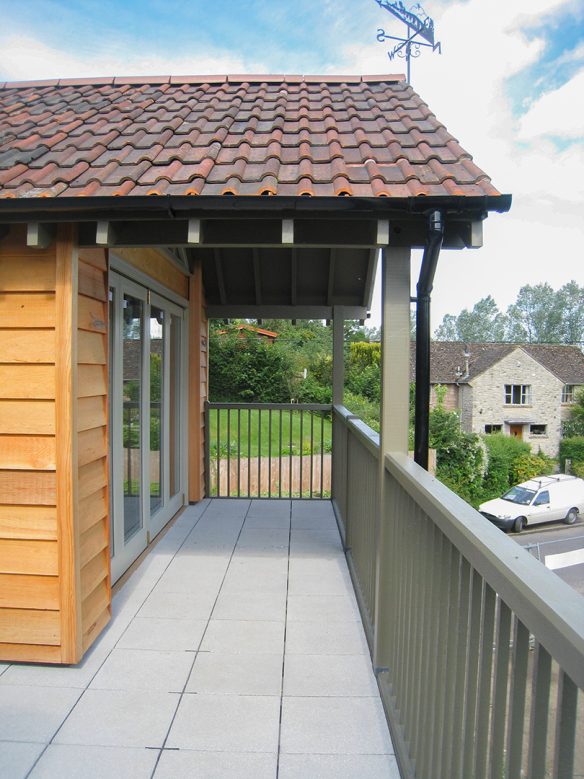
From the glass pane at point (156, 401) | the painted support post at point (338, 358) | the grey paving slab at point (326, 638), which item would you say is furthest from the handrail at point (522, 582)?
the painted support post at point (338, 358)

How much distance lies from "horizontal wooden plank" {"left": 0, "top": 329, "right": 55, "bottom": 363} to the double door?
2.46 feet

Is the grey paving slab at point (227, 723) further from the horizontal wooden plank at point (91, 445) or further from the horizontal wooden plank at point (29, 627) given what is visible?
the horizontal wooden plank at point (91, 445)

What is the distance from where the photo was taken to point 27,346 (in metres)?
2.47

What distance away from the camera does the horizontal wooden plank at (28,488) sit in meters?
2.48

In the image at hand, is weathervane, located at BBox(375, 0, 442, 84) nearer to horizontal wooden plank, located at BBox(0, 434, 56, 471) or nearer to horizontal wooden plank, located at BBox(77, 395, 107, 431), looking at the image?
horizontal wooden plank, located at BBox(77, 395, 107, 431)

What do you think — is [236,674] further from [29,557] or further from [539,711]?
[539,711]

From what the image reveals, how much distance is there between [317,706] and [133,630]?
1.09 metres

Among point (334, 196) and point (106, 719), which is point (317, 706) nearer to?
point (106, 719)

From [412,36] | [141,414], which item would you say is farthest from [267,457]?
[412,36]

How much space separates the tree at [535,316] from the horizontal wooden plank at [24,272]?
65974 mm

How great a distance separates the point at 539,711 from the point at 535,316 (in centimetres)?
6940

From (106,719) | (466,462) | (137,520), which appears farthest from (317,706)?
A: (466,462)

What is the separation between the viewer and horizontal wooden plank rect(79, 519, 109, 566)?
2.58m

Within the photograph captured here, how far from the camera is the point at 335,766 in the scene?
191 cm
